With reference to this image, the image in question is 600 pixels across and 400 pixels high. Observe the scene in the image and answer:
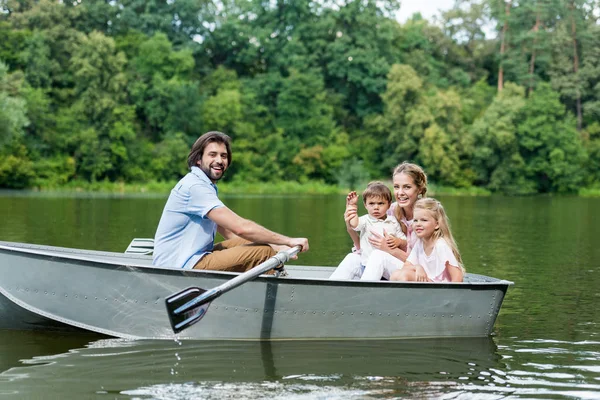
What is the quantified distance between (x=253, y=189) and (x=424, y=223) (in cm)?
4130

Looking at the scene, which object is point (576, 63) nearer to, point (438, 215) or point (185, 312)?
point (438, 215)

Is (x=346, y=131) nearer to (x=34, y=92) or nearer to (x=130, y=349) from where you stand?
(x=34, y=92)

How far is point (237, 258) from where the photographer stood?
6.75 m

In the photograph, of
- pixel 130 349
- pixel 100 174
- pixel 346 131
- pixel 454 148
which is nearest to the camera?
pixel 130 349

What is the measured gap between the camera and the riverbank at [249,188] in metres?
45.0

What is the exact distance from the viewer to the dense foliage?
156 feet

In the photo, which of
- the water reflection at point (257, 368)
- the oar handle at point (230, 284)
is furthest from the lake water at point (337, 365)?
the oar handle at point (230, 284)

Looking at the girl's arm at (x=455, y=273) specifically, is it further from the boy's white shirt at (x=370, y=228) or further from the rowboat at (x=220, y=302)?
the boy's white shirt at (x=370, y=228)

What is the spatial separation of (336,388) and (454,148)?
1837 inches

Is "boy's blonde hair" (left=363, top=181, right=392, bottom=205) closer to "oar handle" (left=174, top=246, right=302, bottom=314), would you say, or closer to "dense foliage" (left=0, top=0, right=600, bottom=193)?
"oar handle" (left=174, top=246, right=302, bottom=314)

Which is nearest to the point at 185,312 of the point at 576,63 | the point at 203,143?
the point at 203,143

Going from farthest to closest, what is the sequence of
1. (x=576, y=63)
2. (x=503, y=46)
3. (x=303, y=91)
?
(x=503, y=46)
(x=576, y=63)
(x=303, y=91)

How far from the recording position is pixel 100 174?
4684cm

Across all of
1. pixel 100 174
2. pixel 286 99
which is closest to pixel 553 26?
pixel 286 99
